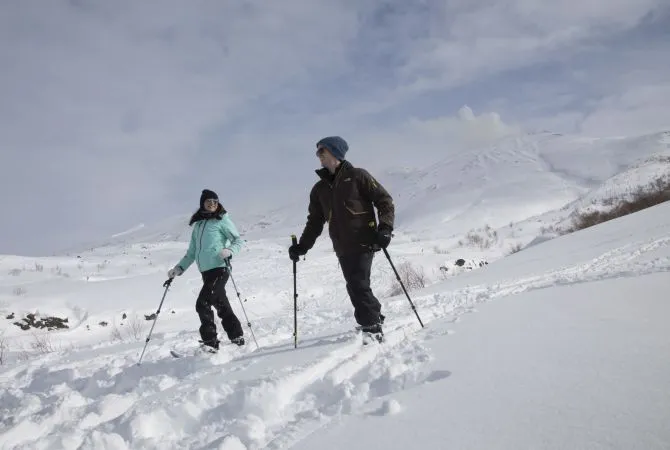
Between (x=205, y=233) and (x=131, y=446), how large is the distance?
3301mm

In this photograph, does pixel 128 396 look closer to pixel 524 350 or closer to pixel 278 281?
pixel 524 350

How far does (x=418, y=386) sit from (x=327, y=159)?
2.57 m

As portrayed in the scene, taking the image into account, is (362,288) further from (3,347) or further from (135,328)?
(3,347)

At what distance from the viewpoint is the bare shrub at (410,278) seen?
11891 mm

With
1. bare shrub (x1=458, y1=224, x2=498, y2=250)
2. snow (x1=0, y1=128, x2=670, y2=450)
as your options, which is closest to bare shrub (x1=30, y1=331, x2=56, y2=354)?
snow (x1=0, y1=128, x2=670, y2=450)

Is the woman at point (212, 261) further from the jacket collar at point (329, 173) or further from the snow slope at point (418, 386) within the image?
the jacket collar at point (329, 173)

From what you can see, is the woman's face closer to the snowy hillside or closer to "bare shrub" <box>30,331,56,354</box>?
"bare shrub" <box>30,331,56,354</box>

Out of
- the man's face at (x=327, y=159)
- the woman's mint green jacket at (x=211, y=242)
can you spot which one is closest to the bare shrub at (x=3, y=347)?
the woman's mint green jacket at (x=211, y=242)

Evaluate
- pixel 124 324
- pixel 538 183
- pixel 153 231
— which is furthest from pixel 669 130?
pixel 153 231

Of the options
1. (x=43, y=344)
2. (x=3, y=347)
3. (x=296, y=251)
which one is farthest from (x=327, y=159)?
(x=3, y=347)

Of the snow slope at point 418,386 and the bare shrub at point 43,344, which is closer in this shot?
the snow slope at point 418,386

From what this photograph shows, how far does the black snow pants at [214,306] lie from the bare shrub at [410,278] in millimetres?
6497

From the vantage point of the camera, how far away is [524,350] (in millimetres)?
2678

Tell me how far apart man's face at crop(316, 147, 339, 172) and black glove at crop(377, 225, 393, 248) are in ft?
2.71
